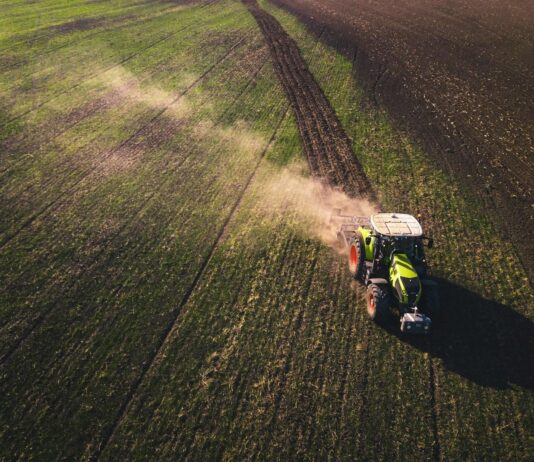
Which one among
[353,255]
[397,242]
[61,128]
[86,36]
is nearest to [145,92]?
[61,128]

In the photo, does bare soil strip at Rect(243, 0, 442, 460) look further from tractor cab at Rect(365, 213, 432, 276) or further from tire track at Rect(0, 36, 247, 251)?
tire track at Rect(0, 36, 247, 251)

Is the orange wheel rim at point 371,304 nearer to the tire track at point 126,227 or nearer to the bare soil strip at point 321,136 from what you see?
the bare soil strip at point 321,136

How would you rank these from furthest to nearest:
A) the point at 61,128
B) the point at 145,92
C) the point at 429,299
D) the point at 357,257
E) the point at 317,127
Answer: the point at 145,92 < the point at 61,128 < the point at 317,127 < the point at 357,257 < the point at 429,299

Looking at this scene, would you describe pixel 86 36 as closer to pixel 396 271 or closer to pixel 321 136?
pixel 321 136

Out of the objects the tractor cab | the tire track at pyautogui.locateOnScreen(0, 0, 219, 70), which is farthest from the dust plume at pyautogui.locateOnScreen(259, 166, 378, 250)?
the tire track at pyautogui.locateOnScreen(0, 0, 219, 70)

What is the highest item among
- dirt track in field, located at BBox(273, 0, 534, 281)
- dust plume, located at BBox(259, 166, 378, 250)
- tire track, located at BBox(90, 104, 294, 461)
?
dirt track in field, located at BBox(273, 0, 534, 281)

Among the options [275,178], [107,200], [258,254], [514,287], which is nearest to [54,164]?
[107,200]
